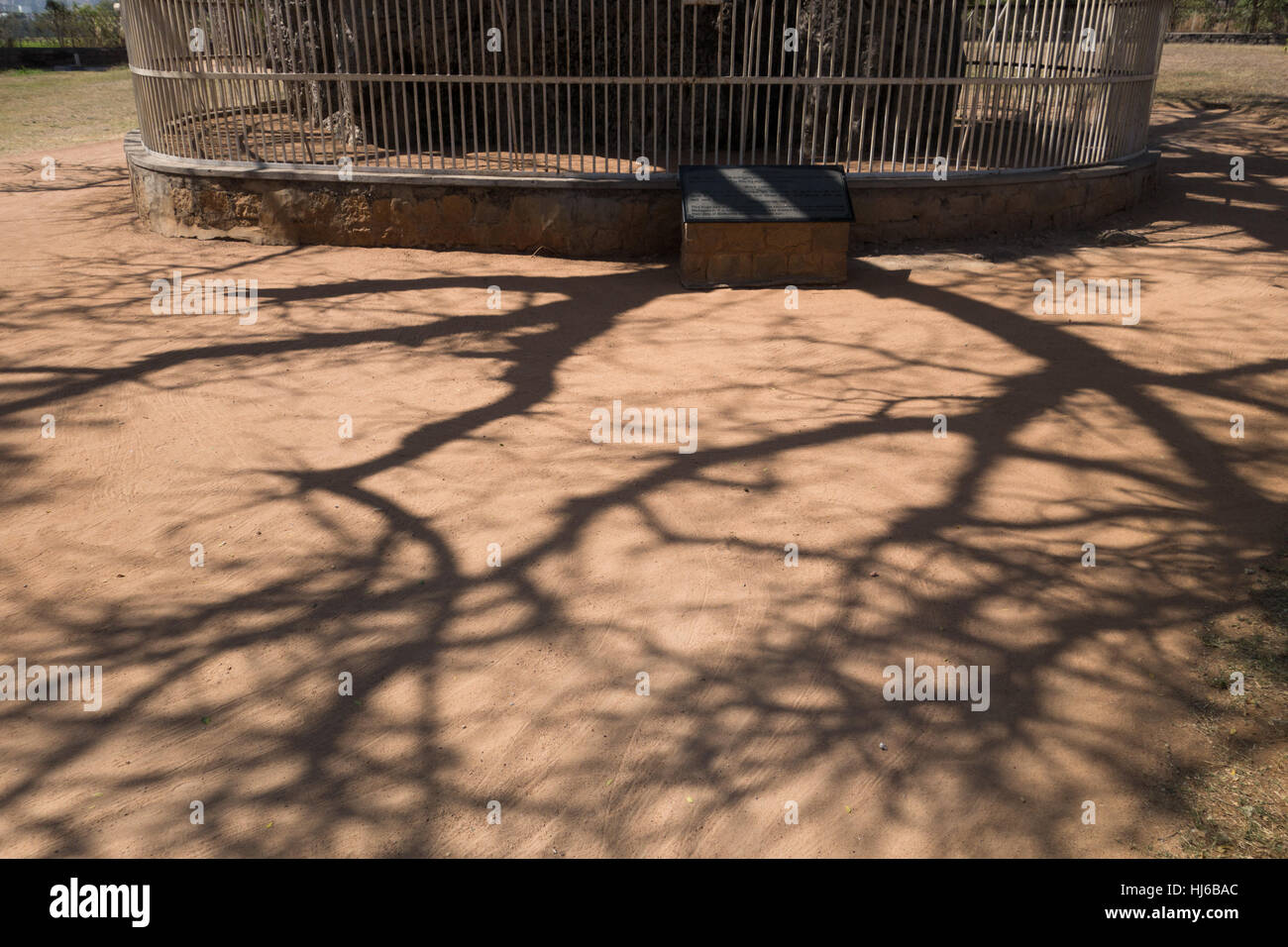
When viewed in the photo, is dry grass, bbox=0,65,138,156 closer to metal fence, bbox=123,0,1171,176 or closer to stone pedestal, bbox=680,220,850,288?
metal fence, bbox=123,0,1171,176

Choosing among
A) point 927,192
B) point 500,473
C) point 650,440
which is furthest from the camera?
point 927,192

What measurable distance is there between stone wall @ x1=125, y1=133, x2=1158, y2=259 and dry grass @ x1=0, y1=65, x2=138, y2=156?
27.3 feet

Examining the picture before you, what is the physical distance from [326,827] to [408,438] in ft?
10.2

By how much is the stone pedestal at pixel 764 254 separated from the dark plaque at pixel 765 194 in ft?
0.23

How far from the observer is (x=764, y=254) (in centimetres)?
902

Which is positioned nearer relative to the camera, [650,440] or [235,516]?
[235,516]

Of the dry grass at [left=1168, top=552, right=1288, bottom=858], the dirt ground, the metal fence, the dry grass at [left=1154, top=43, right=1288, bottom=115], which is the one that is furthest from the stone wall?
the dry grass at [left=1154, top=43, right=1288, bottom=115]

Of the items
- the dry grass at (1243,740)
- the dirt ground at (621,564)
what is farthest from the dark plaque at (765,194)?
the dry grass at (1243,740)

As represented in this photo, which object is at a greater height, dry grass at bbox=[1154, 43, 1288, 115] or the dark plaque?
dry grass at bbox=[1154, 43, 1288, 115]

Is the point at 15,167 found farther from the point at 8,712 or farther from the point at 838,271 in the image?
the point at 8,712

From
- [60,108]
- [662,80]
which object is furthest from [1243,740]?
[60,108]

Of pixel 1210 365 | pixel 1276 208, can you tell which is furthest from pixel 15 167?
pixel 1276 208

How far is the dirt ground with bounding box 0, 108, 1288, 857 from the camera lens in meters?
3.52

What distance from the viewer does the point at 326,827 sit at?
134 inches
